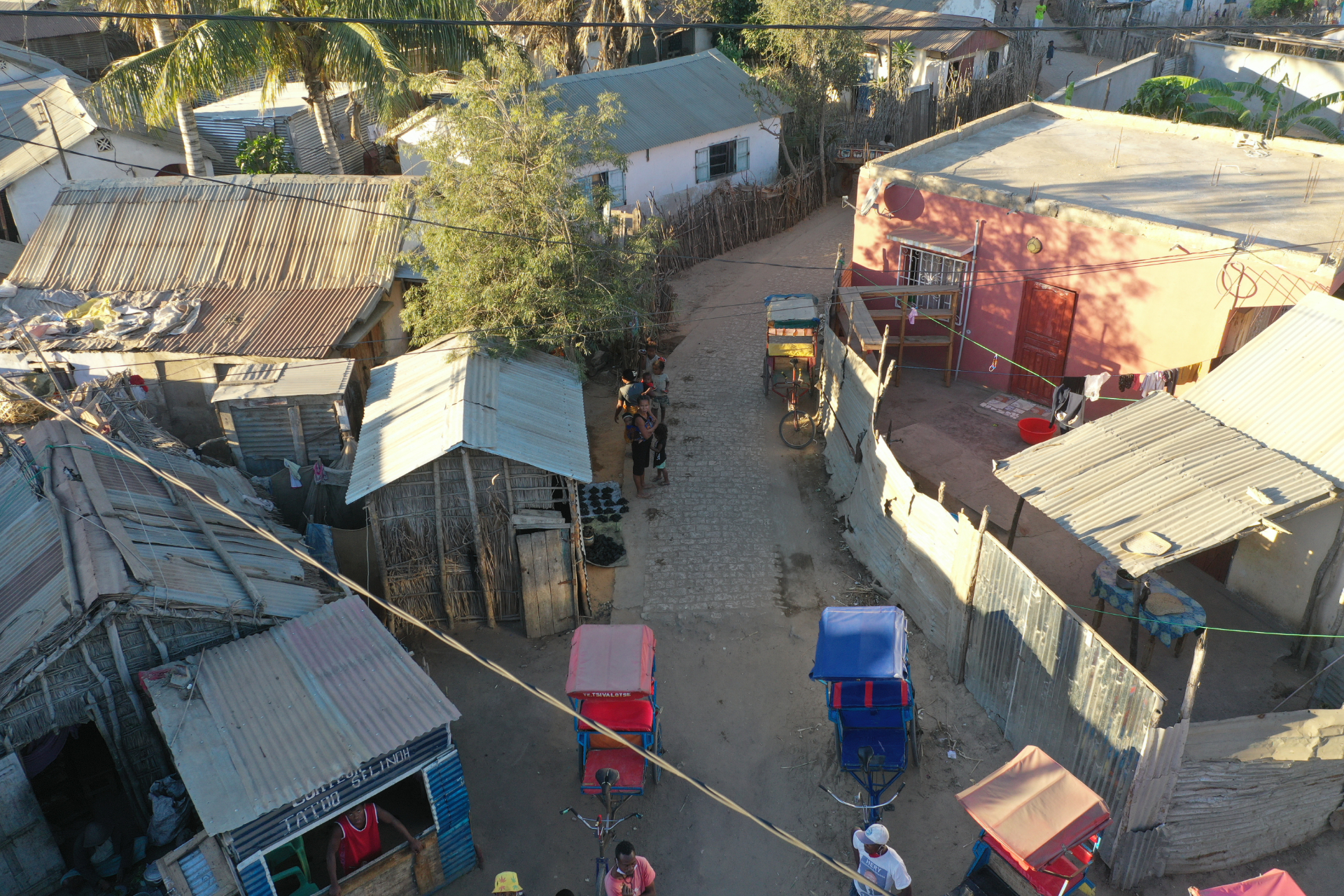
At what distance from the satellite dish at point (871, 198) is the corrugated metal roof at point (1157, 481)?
672cm

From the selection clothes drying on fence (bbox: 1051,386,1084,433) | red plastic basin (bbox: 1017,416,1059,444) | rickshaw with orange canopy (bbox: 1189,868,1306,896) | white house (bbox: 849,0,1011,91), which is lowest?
red plastic basin (bbox: 1017,416,1059,444)

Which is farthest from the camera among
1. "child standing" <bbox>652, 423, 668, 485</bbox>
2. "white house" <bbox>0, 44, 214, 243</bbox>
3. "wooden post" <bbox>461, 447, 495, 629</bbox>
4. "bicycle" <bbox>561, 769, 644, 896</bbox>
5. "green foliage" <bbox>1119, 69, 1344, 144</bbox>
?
"green foliage" <bbox>1119, 69, 1344, 144</bbox>

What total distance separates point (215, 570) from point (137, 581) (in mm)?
939

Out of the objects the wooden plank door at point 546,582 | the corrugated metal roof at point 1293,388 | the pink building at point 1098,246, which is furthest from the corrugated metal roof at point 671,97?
the corrugated metal roof at point 1293,388

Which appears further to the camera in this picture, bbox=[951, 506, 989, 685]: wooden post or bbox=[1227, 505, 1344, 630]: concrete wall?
bbox=[1227, 505, 1344, 630]: concrete wall

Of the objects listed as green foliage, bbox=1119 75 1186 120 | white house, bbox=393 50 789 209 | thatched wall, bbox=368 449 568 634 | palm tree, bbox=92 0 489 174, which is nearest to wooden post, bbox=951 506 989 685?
thatched wall, bbox=368 449 568 634

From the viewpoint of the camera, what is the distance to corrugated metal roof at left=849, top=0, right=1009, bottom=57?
29719 millimetres

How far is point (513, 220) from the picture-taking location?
12828 mm

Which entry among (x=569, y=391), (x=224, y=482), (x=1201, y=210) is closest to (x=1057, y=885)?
(x=569, y=391)

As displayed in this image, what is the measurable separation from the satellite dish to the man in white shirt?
1174 cm

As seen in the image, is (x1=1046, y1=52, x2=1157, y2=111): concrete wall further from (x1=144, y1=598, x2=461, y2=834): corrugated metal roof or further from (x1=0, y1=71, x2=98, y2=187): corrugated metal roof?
(x1=144, y1=598, x2=461, y2=834): corrugated metal roof

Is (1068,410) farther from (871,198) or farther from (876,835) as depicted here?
(876,835)

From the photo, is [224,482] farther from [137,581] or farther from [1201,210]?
[1201,210]

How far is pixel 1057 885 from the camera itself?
7234 mm
